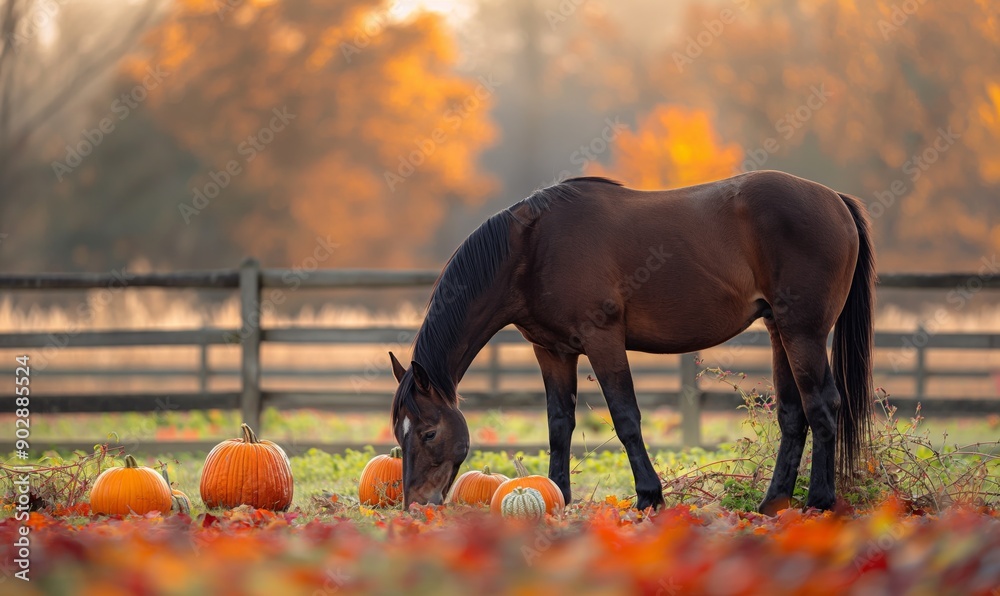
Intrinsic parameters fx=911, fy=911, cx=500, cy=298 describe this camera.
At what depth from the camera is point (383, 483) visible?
4.88 meters

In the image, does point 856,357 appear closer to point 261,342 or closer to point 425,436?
point 425,436

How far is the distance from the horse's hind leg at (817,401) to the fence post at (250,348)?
14.9 feet

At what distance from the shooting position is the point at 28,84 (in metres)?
19.1

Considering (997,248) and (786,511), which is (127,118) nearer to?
(997,248)

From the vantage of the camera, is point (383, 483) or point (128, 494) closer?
point (128, 494)

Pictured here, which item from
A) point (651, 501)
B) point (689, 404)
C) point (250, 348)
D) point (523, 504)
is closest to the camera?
point (523, 504)

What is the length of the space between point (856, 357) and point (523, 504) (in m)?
1.98

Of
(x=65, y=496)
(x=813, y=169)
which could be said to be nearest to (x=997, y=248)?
(x=813, y=169)

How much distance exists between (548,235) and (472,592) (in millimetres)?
3194

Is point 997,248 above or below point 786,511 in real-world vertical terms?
above

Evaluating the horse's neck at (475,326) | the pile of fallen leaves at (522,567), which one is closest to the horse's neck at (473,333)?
the horse's neck at (475,326)

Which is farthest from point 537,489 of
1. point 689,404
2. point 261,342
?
point 261,342

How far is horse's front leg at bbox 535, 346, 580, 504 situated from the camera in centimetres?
493

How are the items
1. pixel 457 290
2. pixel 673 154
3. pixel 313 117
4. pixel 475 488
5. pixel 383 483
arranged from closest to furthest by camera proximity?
pixel 457 290 < pixel 475 488 < pixel 383 483 < pixel 673 154 < pixel 313 117
